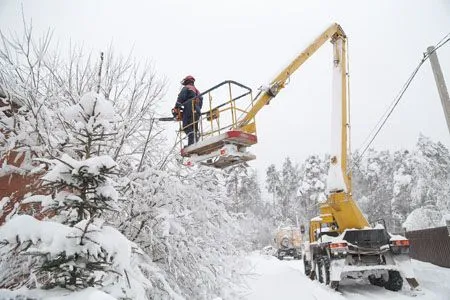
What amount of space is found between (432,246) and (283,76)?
38.3 feet

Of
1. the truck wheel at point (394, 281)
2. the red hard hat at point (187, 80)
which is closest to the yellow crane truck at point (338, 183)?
the truck wheel at point (394, 281)

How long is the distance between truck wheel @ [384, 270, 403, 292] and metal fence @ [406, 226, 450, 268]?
5.36 m

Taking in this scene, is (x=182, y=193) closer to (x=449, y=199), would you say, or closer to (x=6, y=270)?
(x=6, y=270)

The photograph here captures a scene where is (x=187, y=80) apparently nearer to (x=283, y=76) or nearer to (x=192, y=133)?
(x=192, y=133)

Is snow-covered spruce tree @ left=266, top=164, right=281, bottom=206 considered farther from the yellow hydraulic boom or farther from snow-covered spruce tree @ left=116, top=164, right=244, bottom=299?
snow-covered spruce tree @ left=116, top=164, right=244, bottom=299

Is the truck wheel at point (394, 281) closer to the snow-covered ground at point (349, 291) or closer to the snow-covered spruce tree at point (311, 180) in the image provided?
the snow-covered ground at point (349, 291)

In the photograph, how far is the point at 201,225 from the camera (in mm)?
7164

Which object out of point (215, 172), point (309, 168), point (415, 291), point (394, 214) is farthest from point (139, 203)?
point (309, 168)

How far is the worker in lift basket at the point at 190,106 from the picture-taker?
27.8 ft

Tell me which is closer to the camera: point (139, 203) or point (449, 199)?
point (139, 203)

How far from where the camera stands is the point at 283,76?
32.8 ft

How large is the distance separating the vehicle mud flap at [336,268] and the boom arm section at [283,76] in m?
4.58

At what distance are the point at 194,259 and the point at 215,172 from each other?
1.93 metres

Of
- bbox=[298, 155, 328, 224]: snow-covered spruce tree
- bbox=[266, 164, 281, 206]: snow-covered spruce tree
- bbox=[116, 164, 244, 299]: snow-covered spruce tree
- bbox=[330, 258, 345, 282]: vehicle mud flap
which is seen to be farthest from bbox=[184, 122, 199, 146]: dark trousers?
bbox=[266, 164, 281, 206]: snow-covered spruce tree
